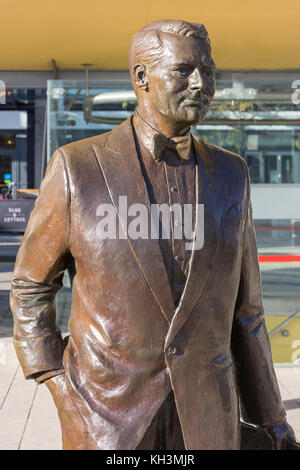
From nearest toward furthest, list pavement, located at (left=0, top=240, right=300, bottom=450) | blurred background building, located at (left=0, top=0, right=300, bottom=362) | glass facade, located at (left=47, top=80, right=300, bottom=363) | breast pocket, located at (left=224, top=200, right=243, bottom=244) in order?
breast pocket, located at (left=224, top=200, right=243, bottom=244) < pavement, located at (left=0, top=240, right=300, bottom=450) < blurred background building, located at (left=0, top=0, right=300, bottom=362) < glass facade, located at (left=47, top=80, right=300, bottom=363)

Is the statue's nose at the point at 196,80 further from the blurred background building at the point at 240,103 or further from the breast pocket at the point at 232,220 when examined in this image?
the blurred background building at the point at 240,103

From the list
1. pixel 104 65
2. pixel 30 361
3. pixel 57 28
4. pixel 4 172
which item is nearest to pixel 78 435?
pixel 30 361

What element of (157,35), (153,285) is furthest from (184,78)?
(153,285)

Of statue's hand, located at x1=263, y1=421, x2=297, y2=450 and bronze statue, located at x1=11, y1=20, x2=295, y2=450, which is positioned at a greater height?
bronze statue, located at x1=11, y1=20, x2=295, y2=450

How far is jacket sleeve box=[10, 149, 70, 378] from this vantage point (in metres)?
1.78

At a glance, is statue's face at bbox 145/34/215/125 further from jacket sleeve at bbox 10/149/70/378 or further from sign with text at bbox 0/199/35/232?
sign with text at bbox 0/199/35/232

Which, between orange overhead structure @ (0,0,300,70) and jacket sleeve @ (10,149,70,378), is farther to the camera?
orange overhead structure @ (0,0,300,70)

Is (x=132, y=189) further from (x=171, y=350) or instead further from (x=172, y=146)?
(x=171, y=350)

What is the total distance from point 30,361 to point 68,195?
18.6 inches

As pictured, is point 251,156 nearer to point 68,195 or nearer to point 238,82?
point 238,82

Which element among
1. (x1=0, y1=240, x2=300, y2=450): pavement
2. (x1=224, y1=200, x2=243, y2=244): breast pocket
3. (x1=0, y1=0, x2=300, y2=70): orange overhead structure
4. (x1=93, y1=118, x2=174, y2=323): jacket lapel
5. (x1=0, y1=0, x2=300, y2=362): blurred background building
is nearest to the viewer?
(x1=93, y1=118, x2=174, y2=323): jacket lapel

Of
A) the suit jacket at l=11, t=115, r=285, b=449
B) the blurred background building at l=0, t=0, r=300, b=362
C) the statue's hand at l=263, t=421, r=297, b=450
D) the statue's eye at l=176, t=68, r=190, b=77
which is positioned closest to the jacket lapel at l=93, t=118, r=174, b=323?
the suit jacket at l=11, t=115, r=285, b=449

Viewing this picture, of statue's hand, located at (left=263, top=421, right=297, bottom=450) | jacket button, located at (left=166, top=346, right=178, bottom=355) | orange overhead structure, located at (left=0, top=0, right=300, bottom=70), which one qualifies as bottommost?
statue's hand, located at (left=263, top=421, right=297, bottom=450)

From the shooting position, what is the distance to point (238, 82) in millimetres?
6266
